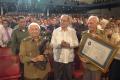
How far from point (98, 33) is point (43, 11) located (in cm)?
824

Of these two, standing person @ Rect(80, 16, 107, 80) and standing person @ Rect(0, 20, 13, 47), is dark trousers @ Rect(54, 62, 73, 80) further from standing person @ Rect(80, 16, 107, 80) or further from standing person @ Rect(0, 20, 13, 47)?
standing person @ Rect(0, 20, 13, 47)

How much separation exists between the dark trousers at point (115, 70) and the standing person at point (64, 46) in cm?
72

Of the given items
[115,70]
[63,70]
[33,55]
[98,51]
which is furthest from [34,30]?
[115,70]

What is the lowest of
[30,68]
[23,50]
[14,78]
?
[14,78]

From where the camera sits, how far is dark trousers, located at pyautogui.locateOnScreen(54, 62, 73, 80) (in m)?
4.93

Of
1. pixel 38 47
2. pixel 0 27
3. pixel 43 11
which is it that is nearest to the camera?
pixel 38 47

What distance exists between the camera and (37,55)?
13.7ft

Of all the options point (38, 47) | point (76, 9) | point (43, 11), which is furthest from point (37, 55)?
point (76, 9)

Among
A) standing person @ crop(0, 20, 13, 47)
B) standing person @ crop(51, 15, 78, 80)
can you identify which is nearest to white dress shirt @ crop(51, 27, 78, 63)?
standing person @ crop(51, 15, 78, 80)

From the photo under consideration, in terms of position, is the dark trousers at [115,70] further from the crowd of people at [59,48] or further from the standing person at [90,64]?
the standing person at [90,64]

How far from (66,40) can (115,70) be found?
1003mm

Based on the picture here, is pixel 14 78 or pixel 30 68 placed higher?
pixel 30 68

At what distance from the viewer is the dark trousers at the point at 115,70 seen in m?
4.68

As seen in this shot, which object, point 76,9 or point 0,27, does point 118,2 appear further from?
point 0,27
